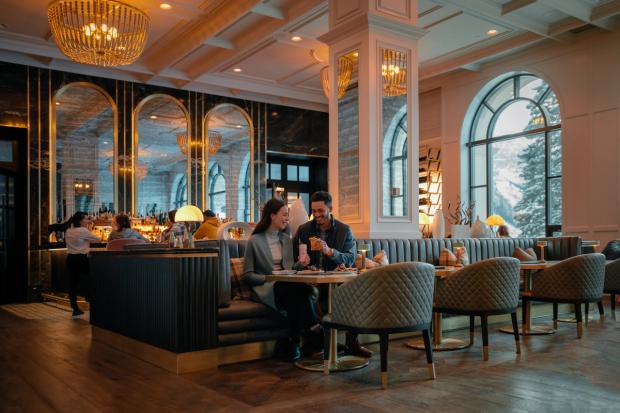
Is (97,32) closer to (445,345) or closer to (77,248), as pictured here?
(77,248)

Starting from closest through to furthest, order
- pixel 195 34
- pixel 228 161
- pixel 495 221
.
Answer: pixel 195 34 < pixel 495 221 < pixel 228 161

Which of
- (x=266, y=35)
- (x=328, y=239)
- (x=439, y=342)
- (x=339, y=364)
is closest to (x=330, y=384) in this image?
(x=339, y=364)

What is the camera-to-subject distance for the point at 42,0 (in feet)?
25.4

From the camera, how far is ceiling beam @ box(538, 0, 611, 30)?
26.7 ft

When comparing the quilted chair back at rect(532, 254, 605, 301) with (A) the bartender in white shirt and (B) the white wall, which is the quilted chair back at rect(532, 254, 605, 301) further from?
(A) the bartender in white shirt

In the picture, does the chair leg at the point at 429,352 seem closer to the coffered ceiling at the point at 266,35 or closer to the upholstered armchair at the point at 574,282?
the upholstered armchair at the point at 574,282

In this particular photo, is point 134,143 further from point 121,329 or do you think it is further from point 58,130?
point 121,329

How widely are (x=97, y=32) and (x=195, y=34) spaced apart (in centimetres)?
234

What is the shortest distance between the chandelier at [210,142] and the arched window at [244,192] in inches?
26.1

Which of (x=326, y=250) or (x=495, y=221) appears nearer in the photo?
(x=326, y=250)

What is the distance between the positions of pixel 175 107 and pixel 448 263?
723 cm

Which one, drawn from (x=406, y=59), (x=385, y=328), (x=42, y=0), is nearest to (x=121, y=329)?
(x=385, y=328)

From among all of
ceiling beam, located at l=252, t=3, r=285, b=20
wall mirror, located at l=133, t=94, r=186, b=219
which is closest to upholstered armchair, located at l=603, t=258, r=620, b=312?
ceiling beam, located at l=252, t=3, r=285, b=20

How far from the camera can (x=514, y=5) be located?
837 centimetres
